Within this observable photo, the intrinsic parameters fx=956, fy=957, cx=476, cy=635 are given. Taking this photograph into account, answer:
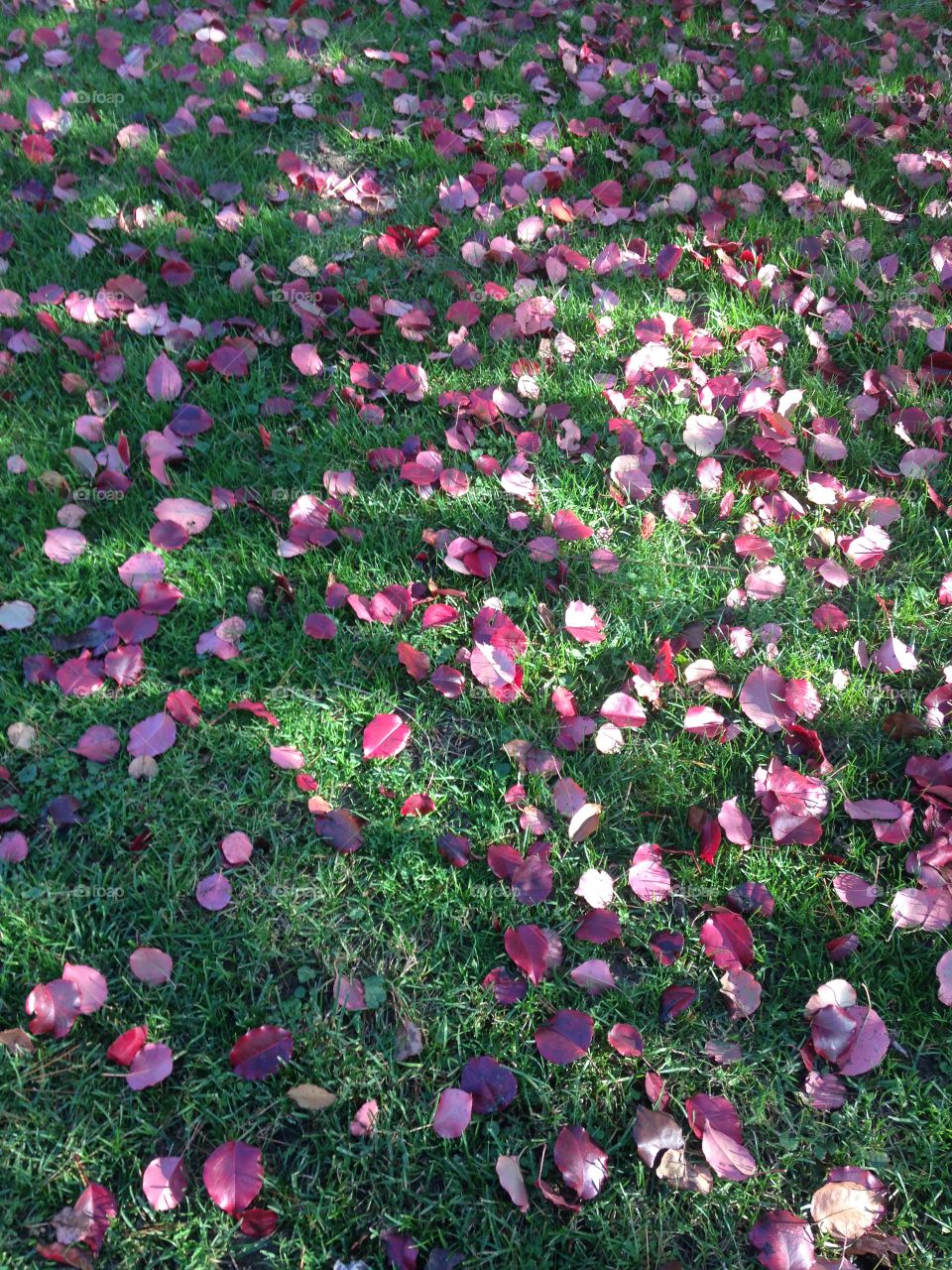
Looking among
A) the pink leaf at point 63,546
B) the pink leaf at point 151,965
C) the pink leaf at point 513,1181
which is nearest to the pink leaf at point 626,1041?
the pink leaf at point 513,1181

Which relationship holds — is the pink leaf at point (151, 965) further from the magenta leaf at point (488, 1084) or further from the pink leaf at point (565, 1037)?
the pink leaf at point (565, 1037)

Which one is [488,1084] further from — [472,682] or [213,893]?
[472,682]

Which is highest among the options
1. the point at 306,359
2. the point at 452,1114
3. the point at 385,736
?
the point at 306,359

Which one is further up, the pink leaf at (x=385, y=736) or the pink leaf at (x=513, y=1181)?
the pink leaf at (x=385, y=736)

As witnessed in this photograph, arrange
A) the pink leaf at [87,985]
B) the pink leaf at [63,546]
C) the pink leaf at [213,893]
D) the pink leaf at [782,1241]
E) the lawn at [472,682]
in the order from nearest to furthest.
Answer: the pink leaf at [782,1241] < the lawn at [472,682] < the pink leaf at [87,985] < the pink leaf at [213,893] < the pink leaf at [63,546]

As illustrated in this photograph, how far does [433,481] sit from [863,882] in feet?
5.06

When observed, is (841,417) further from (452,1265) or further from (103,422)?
(452,1265)

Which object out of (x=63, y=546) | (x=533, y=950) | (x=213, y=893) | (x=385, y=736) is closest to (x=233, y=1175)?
(x=213, y=893)

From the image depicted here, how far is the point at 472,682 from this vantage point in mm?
2389

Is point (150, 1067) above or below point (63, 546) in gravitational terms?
below

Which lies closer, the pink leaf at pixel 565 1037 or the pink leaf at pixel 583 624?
the pink leaf at pixel 565 1037

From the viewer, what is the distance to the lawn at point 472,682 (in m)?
1.74

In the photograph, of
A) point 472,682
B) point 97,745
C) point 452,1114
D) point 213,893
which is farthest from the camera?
point 472,682

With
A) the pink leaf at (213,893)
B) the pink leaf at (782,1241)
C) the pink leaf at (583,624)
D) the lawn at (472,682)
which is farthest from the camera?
the pink leaf at (583,624)
